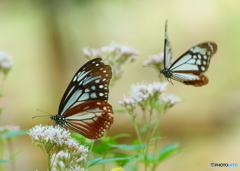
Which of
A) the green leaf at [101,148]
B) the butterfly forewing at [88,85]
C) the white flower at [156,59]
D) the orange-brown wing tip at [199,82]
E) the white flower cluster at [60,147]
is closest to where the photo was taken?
the white flower cluster at [60,147]

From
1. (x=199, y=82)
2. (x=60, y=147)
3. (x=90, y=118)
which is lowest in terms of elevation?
(x=60, y=147)

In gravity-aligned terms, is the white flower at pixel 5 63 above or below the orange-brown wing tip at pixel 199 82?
above

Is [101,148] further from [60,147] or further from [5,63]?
[5,63]

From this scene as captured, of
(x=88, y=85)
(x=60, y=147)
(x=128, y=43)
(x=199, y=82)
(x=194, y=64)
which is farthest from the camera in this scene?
(x=128, y=43)

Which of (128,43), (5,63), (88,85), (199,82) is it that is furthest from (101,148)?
(128,43)

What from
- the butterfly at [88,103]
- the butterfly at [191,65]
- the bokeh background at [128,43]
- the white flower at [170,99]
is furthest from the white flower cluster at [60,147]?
the bokeh background at [128,43]

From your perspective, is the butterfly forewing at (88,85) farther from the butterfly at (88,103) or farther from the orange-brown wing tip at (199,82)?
the orange-brown wing tip at (199,82)

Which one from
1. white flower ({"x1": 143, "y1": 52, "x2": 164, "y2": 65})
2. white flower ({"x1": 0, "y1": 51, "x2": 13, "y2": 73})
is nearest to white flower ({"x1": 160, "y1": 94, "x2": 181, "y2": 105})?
white flower ({"x1": 143, "y1": 52, "x2": 164, "y2": 65})

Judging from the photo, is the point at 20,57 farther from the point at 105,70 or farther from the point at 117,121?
the point at 105,70
